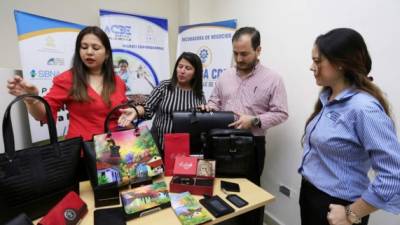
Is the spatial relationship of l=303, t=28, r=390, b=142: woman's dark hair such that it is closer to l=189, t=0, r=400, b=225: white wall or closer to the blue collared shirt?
the blue collared shirt

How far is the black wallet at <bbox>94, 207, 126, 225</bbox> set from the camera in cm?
90

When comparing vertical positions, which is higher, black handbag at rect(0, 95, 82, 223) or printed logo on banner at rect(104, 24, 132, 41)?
printed logo on banner at rect(104, 24, 132, 41)

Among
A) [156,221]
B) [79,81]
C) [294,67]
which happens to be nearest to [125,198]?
[156,221]

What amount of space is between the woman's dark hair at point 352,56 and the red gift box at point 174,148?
76 centimetres

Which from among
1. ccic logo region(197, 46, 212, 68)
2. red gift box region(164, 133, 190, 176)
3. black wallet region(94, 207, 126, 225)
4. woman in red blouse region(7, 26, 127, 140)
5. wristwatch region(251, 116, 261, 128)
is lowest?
black wallet region(94, 207, 126, 225)

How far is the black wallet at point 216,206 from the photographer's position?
3.20 feet

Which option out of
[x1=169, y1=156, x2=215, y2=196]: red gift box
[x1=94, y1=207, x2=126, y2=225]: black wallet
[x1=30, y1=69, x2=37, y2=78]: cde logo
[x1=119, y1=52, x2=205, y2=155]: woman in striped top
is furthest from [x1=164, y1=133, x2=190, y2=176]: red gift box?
[x1=30, y1=69, x2=37, y2=78]: cde logo

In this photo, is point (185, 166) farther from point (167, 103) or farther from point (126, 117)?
point (167, 103)

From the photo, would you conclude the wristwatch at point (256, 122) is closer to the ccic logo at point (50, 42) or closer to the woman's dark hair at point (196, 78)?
the woman's dark hair at point (196, 78)

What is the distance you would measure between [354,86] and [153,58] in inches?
92.4

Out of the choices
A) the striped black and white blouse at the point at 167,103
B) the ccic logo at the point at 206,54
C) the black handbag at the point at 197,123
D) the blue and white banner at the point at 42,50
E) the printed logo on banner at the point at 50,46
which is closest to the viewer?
the black handbag at the point at 197,123

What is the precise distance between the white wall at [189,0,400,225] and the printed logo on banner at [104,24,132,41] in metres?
1.20

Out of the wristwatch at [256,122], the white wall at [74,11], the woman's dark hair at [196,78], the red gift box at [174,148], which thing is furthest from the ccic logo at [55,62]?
the wristwatch at [256,122]

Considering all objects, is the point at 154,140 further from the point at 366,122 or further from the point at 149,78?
the point at 149,78
